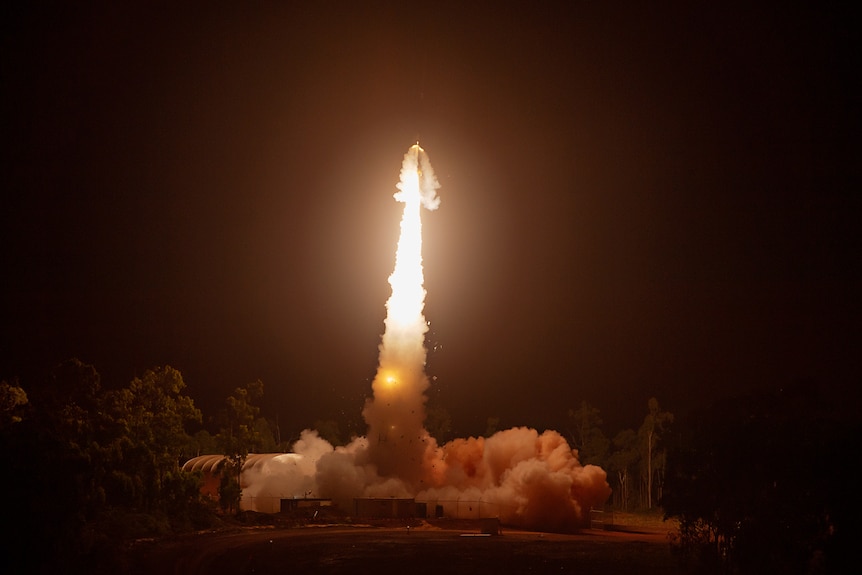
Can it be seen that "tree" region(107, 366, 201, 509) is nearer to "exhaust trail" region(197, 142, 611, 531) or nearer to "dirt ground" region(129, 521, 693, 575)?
"dirt ground" region(129, 521, 693, 575)

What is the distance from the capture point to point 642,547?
56.7 metres

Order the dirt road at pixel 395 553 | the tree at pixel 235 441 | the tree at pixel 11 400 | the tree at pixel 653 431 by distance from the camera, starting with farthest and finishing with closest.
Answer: the tree at pixel 653 431, the tree at pixel 235 441, the tree at pixel 11 400, the dirt road at pixel 395 553

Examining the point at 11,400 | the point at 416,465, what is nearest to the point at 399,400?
the point at 416,465

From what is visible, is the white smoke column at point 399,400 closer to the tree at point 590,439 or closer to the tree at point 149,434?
the tree at point 149,434

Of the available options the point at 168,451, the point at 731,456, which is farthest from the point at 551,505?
the point at 731,456

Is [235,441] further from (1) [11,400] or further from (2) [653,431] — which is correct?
(2) [653,431]

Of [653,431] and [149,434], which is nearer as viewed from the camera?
[149,434]

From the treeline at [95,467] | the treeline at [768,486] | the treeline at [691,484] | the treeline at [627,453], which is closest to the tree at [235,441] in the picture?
the treeline at [95,467]

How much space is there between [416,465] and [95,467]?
31055 millimetres

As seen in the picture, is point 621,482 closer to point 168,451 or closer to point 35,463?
point 168,451

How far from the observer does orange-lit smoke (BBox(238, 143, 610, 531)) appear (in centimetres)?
6925

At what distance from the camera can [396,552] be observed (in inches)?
1969

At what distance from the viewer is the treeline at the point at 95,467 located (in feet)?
118

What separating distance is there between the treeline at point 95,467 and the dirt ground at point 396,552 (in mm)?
2670
